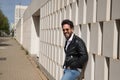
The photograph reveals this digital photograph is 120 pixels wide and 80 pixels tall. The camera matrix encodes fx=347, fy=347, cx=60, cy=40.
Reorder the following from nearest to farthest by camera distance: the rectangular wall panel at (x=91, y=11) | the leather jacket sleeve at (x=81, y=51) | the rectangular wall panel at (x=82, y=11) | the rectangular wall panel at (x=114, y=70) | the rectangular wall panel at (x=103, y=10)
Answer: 1. the rectangular wall panel at (x=114, y=70)
2. the rectangular wall panel at (x=103, y=10)
3. the leather jacket sleeve at (x=81, y=51)
4. the rectangular wall panel at (x=91, y=11)
5. the rectangular wall panel at (x=82, y=11)

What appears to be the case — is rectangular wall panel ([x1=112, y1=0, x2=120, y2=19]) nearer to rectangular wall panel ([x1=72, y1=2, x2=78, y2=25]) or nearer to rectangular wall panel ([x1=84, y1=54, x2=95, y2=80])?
rectangular wall panel ([x1=84, y1=54, x2=95, y2=80])

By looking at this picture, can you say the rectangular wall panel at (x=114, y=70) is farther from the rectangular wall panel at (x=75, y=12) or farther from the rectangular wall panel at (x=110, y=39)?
the rectangular wall panel at (x=75, y=12)

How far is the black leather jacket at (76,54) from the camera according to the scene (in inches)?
214

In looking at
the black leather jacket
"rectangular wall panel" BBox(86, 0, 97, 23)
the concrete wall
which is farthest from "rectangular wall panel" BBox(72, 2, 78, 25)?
the black leather jacket

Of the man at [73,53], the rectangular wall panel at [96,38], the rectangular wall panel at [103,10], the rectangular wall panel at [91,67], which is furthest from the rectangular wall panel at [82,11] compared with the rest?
the man at [73,53]

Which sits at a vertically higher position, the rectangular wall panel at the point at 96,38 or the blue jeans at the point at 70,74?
the rectangular wall panel at the point at 96,38

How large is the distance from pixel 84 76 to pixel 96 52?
0.93 metres

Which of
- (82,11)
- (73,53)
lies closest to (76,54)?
(73,53)

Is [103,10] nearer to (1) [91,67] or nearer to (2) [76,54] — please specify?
(2) [76,54]

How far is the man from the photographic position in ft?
17.9

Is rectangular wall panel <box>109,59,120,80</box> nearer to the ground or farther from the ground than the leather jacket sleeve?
nearer to the ground

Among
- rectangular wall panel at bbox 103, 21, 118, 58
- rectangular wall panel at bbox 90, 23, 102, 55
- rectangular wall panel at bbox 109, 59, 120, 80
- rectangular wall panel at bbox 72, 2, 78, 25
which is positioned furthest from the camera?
rectangular wall panel at bbox 72, 2, 78, 25

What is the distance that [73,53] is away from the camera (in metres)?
5.50

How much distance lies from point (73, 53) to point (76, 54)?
0.17 feet
